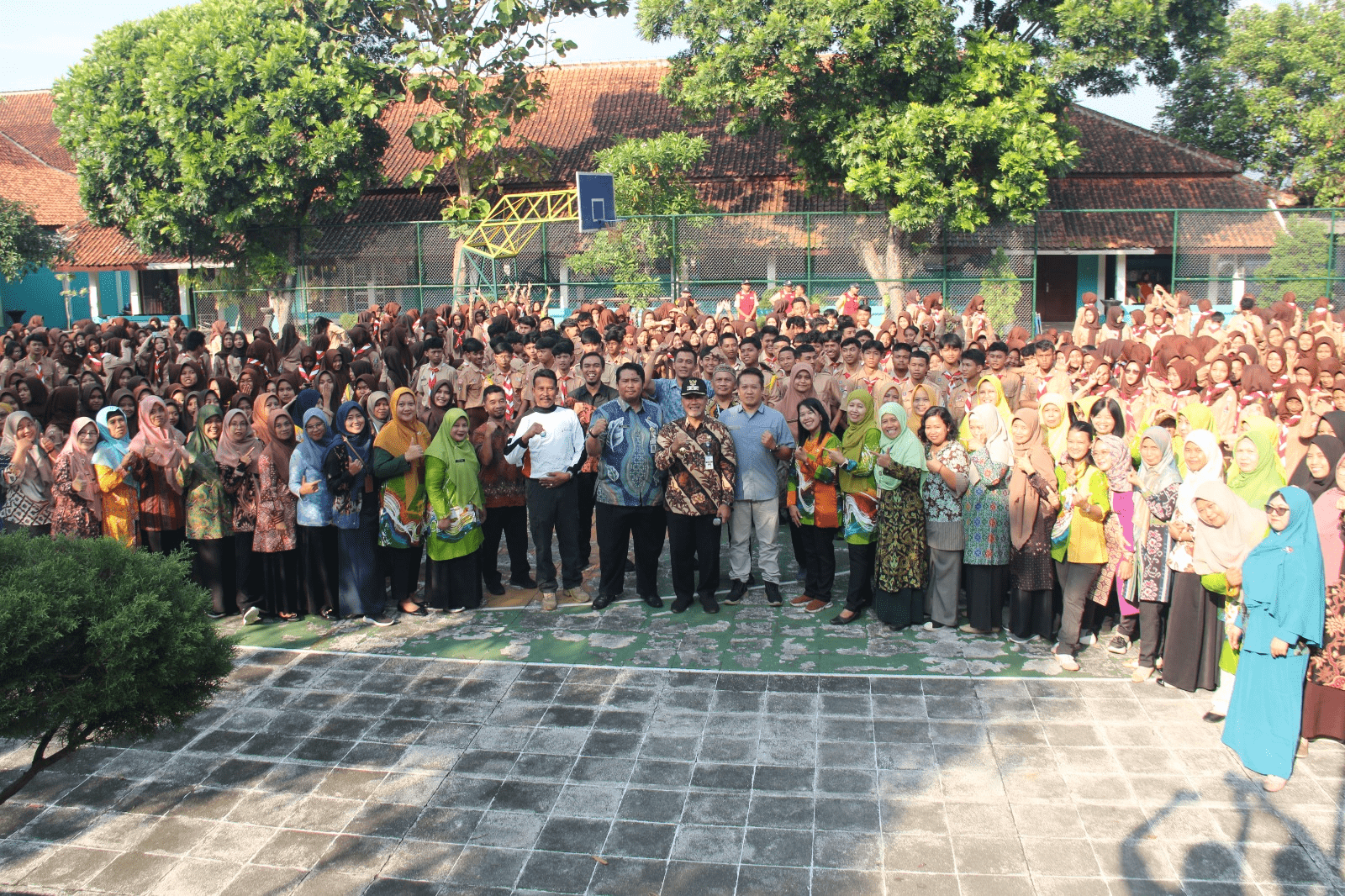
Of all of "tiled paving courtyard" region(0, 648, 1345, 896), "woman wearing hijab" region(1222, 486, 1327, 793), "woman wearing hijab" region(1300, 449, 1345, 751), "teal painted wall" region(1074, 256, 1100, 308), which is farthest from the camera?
"teal painted wall" region(1074, 256, 1100, 308)

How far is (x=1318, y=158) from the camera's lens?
77.8ft

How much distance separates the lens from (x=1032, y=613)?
20.9 ft

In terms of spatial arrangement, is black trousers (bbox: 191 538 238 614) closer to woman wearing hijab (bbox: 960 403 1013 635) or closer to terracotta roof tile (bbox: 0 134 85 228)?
woman wearing hijab (bbox: 960 403 1013 635)

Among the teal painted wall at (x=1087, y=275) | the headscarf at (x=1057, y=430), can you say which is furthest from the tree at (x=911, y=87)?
the headscarf at (x=1057, y=430)

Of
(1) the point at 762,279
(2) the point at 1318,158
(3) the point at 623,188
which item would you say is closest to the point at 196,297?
(3) the point at 623,188

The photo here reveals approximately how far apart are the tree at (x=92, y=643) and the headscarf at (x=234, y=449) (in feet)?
11.1

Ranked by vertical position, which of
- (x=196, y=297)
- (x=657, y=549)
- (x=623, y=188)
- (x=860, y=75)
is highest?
(x=860, y=75)

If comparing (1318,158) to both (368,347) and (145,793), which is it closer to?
(368,347)

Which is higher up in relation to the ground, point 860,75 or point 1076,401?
point 860,75

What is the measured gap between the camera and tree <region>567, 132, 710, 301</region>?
17.6 m

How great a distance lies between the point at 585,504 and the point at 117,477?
317 cm

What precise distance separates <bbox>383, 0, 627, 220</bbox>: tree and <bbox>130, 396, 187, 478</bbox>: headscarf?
13701mm

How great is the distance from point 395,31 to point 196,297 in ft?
23.1

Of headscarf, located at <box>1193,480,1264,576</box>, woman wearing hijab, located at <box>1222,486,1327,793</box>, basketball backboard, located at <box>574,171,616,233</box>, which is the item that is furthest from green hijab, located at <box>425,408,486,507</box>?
basketball backboard, located at <box>574,171,616,233</box>
